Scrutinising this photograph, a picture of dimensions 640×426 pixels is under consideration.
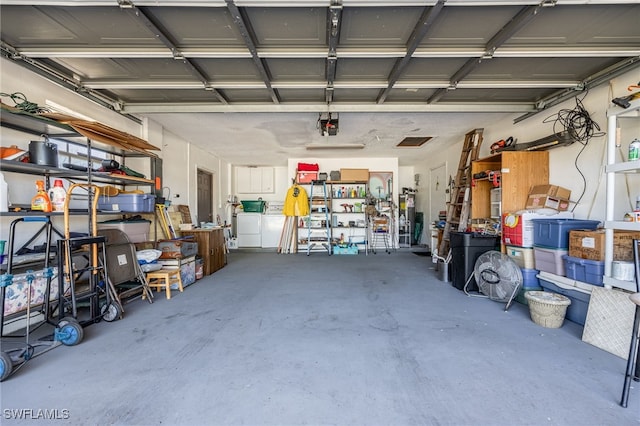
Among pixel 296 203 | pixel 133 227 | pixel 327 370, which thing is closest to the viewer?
pixel 327 370

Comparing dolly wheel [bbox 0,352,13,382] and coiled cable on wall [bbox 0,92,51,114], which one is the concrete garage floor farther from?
coiled cable on wall [bbox 0,92,51,114]

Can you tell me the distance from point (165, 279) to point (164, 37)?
2836 mm

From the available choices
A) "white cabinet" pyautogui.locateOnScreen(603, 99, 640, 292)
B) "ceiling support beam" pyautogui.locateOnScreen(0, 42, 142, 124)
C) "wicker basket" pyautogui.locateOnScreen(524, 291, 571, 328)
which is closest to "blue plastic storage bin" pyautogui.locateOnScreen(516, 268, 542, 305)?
"wicker basket" pyautogui.locateOnScreen(524, 291, 571, 328)

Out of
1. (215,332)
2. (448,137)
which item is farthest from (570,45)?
(215,332)

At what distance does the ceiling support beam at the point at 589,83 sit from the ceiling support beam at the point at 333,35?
285cm

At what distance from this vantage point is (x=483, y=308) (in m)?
2.96

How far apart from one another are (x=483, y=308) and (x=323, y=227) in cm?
484

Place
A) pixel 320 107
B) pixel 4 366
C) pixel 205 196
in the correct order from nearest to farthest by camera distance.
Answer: pixel 4 366 < pixel 320 107 < pixel 205 196

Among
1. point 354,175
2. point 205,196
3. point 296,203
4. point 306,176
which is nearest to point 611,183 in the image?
point 354,175

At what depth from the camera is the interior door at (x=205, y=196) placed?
20.6ft

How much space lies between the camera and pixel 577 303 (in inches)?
99.1

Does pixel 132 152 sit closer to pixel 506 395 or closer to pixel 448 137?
pixel 506 395

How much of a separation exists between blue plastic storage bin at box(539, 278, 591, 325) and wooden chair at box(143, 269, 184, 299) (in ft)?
14.9

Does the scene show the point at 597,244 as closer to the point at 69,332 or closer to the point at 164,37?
the point at 164,37
